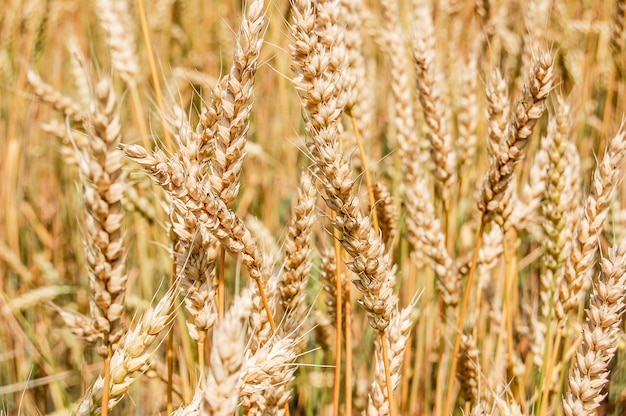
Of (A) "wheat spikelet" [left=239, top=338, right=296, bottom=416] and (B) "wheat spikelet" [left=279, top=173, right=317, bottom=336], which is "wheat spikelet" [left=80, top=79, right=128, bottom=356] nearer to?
(A) "wheat spikelet" [left=239, top=338, right=296, bottom=416]

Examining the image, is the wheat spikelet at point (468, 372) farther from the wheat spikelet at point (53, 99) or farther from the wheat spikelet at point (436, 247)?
the wheat spikelet at point (53, 99)

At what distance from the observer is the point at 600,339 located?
31.4 inches

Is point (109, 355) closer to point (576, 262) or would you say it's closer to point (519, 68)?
point (576, 262)

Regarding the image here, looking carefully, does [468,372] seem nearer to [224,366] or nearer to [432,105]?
[432,105]

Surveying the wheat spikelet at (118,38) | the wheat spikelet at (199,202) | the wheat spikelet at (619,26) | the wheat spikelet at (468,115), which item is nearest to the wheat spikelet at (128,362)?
the wheat spikelet at (199,202)

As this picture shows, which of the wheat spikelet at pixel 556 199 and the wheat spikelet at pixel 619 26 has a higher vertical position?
the wheat spikelet at pixel 619 26

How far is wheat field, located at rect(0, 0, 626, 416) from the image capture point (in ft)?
2.49

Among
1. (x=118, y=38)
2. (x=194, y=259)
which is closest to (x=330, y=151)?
(x=194, y=259)

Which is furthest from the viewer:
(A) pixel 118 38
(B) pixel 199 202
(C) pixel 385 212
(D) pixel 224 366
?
(A) pixel 118 38

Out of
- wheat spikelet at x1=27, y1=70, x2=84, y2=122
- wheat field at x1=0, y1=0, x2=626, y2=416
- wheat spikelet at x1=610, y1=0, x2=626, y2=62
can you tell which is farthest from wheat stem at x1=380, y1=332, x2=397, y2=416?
wheat spikelet at x1=610, y1=0, x2=626, y2=62

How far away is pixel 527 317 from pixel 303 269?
924 mm

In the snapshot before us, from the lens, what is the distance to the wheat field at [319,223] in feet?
2.49

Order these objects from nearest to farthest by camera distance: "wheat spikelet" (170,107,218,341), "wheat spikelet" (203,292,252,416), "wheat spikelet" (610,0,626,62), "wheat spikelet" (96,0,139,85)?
1. "wheat spikelet" (203,292,252,416)
2. "wheat spikelet" (170,107,218,341)
3. "wheat spikelet" (96,0,139,85)
4. "wheat spikelet" (610,0,626,62)

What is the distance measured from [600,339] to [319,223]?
71 centimetres
